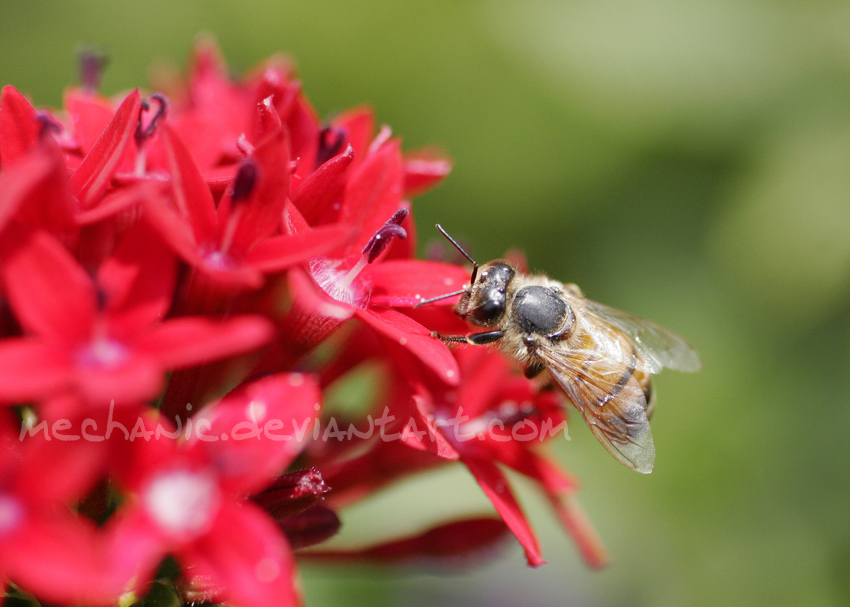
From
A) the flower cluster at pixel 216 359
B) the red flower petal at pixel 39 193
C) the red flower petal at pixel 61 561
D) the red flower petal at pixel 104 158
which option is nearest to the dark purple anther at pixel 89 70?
the flower cluster at pixel 216 359

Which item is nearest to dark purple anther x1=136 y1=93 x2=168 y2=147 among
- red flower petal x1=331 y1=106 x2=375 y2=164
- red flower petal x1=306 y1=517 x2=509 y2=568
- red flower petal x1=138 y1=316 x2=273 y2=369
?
red flower petal x1=331 y1=106 x2=375 y2=164

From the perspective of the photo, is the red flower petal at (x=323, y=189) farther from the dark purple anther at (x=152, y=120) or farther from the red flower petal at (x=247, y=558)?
the red flower petal at (x=247, y=558)

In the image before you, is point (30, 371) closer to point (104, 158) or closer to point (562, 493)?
point (104, 158)

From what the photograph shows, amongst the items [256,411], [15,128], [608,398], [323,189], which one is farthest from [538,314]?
[15,128]

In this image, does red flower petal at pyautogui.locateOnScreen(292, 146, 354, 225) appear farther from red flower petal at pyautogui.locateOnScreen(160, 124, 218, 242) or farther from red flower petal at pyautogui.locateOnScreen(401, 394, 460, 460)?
red flower petal at pyautogui.locateOnScreen(401, 394, 460, 460)

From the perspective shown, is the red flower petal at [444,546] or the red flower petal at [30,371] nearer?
the red flower petal at [30,371]

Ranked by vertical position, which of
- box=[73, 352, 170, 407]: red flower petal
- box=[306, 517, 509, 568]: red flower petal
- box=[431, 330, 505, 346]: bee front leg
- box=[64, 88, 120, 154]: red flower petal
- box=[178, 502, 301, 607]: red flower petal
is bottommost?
box=[306, 517, 509, 568]: red flower petal

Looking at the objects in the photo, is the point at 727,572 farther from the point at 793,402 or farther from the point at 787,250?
the point at 787,250
